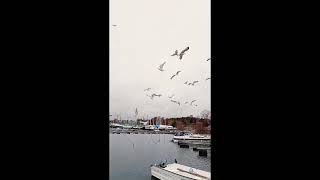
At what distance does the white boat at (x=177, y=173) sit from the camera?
14.3 meters

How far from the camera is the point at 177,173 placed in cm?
1502
